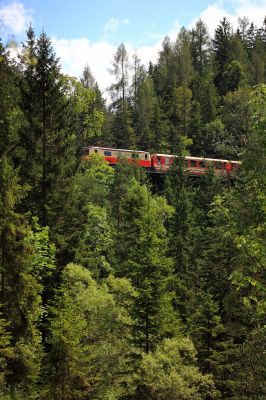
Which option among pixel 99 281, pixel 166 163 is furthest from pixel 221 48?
pixel 99 281

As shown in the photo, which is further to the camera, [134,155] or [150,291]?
[134,155]

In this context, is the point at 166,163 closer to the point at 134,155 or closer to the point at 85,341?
the point at 134,155

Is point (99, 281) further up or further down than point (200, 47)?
further down

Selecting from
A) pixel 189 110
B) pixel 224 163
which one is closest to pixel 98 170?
pixel 224 163

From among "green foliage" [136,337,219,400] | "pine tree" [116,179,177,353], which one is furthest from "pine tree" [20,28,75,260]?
"green foliage" [136,337,219,400]

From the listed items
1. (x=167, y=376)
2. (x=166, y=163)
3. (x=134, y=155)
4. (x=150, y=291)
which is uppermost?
(x=134, y=155)

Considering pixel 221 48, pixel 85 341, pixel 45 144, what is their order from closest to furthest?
pixel 85 341 < pixel 45 144 < pixel 221 48

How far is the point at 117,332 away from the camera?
69.6 ft

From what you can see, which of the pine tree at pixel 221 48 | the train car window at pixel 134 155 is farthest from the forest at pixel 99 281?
the pine tree at pixel 221 48

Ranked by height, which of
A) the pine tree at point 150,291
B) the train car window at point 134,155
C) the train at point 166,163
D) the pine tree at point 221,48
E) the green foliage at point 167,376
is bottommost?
the green foliage at point 167,376

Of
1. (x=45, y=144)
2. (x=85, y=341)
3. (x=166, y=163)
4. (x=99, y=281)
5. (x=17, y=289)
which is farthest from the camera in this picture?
(x=166, y=163)

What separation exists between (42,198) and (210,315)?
9870 millimetres

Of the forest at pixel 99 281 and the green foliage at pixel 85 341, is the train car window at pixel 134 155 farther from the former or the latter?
the green foliage at pixel 85 341

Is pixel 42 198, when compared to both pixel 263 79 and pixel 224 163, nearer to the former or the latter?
pixel 224 163
